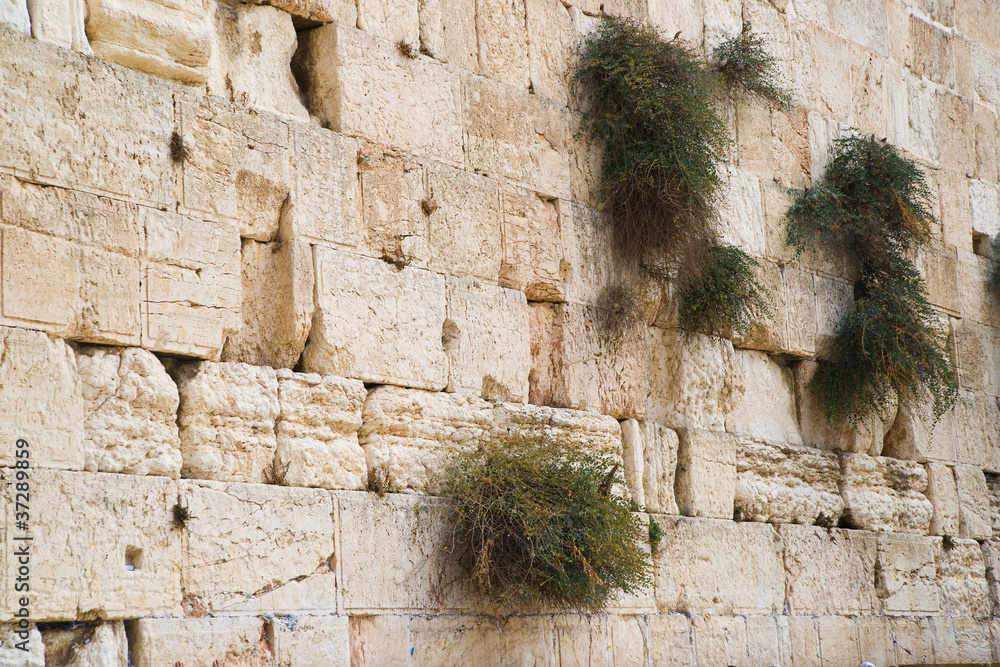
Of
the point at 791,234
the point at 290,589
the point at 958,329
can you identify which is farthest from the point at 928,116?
the point at 290,589

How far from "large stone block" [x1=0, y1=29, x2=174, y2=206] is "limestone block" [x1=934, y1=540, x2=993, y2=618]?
6.36 metres

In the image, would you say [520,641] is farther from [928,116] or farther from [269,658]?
[928,116]

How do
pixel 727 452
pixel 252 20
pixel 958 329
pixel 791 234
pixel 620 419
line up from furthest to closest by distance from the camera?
1. pixel 958 329
2. pixel 791 234
3. pixel 727 452
4. pixel 620 419
5. pixel 252 20

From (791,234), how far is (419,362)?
344 cm

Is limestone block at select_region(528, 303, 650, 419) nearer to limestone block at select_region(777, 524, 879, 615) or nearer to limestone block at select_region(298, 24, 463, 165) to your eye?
limestone block at select_region(298, 24, 463, 165)

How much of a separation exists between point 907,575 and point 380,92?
512cm

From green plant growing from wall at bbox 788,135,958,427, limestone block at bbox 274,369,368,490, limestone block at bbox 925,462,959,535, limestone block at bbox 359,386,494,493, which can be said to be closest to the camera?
limestone block at bbox 274,369,368,490

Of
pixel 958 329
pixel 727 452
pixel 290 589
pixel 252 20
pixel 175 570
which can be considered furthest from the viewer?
pixel 958 329

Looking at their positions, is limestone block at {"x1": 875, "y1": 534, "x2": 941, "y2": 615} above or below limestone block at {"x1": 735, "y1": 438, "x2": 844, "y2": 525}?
below

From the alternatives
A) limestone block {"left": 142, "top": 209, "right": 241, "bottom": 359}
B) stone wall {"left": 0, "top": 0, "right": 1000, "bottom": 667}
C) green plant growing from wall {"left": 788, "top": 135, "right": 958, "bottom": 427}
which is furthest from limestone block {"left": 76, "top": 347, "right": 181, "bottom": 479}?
green plant growing from wall {"left": 788, "top": 135, "right": 958, "bottom": 427}

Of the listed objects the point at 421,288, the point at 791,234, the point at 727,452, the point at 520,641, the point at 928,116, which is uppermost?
the point at 928,116

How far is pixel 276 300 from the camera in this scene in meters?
5.62

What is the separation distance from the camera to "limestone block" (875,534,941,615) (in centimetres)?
845

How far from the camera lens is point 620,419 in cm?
711
